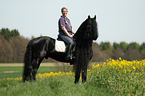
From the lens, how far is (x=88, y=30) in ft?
19.3

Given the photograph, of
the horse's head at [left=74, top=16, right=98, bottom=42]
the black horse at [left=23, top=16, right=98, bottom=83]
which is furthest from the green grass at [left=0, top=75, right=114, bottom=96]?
the horse's head at [left=74, top=16, right=98, bottom=42]

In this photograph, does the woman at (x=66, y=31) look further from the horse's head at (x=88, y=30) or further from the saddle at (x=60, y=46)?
the horse's head at (x=88, y=30)

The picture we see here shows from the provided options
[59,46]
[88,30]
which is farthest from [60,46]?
[88,30]

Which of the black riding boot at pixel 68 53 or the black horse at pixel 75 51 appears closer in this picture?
the black horse at pixel 75 51

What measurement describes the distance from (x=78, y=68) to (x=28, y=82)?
1.90 m

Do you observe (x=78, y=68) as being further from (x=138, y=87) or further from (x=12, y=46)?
(x=12, y=46)

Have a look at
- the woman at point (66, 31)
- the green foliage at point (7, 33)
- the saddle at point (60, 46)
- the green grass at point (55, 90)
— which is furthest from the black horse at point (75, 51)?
the green foliage at point (7, 33)

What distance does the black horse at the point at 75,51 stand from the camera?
233 inches

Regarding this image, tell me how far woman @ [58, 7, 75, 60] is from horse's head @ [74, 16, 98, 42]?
75 cm

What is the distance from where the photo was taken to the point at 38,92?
213 inches

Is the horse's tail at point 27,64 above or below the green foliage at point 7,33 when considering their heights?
below

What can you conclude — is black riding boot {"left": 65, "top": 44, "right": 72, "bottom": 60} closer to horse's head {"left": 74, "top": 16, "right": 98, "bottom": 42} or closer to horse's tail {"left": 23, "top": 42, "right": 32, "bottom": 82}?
horse's head {"left": 74, "top": 16, "right": 98, "bottom": 42}

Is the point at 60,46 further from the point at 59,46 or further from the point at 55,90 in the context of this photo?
the point at 55,90

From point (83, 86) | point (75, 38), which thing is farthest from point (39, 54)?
point (83, 86)
